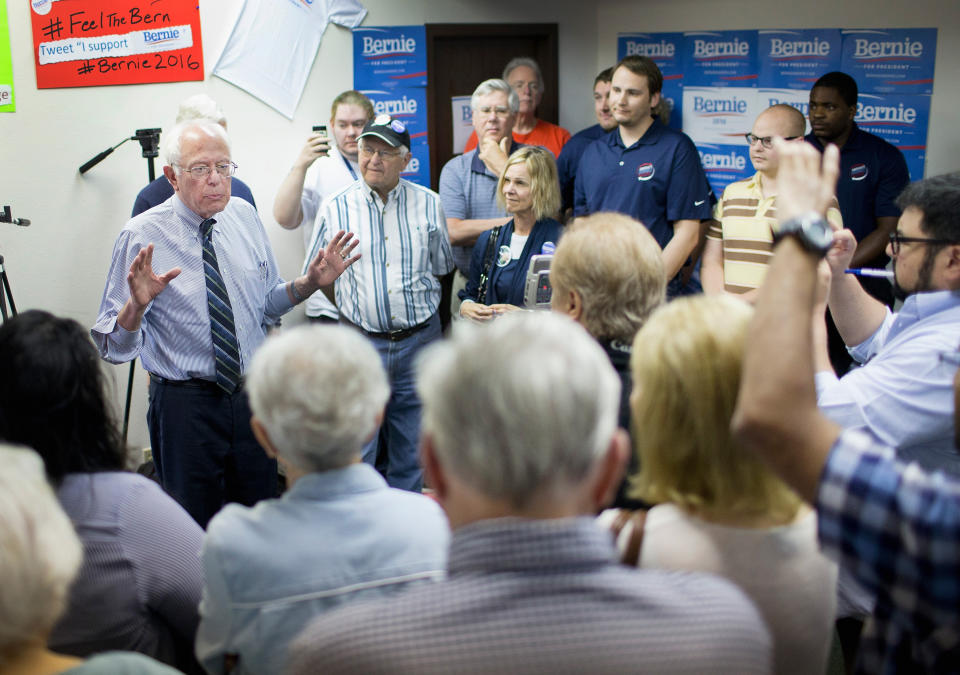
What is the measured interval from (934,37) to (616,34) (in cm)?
177

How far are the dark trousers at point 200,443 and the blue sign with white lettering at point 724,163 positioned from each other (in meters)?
3.16

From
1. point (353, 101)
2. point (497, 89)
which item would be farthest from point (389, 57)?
point (497, 89)

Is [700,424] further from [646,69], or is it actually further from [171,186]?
[646,69]

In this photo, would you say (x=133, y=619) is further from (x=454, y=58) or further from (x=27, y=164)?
(x=454, y=58)

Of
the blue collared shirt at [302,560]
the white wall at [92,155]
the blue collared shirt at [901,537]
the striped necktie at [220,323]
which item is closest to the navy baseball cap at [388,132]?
the striped necktie at [220,323]

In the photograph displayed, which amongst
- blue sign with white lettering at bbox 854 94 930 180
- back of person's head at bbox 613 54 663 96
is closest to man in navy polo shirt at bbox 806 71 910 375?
blue sign with white lettering at bbox 854 94 930 180

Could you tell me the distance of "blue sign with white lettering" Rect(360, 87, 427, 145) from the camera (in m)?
4.54

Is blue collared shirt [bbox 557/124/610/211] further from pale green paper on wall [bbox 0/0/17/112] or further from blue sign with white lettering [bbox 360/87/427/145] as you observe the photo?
pale green paper on wall [bbox 0/0/17/112]

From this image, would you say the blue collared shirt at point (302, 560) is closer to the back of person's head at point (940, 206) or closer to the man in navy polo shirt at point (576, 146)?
the back of person's head at point (940, 206)

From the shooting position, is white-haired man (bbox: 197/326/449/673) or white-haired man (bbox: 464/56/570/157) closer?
white-haired man (bbox: 197/326/449/673)

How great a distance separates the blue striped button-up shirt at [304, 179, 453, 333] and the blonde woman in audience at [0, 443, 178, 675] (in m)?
2.39

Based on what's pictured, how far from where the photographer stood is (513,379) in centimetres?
87

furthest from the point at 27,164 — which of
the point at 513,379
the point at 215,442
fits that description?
the point at 513,379

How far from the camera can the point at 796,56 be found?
4410 mm
